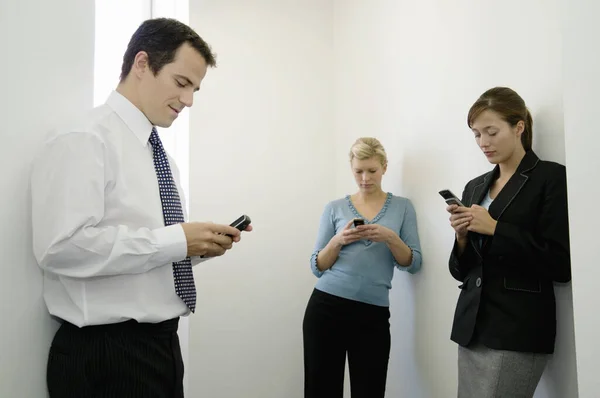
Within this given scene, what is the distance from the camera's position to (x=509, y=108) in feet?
5.60

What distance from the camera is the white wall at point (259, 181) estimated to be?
329 centimetres

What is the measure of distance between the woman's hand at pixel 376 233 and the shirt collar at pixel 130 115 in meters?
1.25

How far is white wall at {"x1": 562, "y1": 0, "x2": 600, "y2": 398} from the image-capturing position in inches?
44.9

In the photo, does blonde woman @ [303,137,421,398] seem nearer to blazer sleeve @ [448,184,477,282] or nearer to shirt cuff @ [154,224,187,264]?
blazer sleeve @ [448,184,477,282]

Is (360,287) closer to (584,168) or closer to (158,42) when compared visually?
(584,168)

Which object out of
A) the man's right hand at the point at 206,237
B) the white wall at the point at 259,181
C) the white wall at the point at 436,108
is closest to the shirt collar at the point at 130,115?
the man's right hand at the point at 206,237

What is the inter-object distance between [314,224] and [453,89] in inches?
60.0

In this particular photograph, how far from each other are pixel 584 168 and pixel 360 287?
54.8 inches

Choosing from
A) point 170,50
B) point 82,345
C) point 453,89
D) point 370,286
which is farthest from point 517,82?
point 82,345

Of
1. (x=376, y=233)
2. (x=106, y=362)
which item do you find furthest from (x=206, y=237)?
(x=376, y=233)

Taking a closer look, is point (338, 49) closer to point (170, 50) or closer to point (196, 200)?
point (196, 200)

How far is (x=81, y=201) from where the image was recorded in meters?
1.13

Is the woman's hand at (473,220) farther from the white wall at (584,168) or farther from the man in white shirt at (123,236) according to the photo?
the man in white shirt at (123,236)

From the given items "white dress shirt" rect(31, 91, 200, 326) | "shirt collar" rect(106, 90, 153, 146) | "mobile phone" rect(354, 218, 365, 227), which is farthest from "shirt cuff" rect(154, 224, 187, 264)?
"mobile phone" rect(354, 218, 365, 227)
